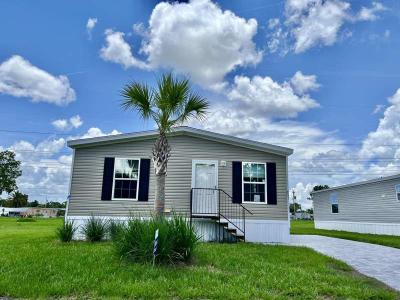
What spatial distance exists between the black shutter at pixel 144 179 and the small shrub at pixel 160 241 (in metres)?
5.17

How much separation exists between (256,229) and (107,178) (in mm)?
5839

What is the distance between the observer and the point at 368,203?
19469 millimetres

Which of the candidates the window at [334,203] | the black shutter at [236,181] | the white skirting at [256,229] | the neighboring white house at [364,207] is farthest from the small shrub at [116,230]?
the window at [334,203]

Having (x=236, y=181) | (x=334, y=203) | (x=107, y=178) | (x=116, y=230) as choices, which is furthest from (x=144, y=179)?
(x=334, y=203)

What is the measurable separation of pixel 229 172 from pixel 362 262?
5455mm

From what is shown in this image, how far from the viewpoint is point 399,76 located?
16016 millimetres

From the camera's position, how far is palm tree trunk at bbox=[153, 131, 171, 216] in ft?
29.2

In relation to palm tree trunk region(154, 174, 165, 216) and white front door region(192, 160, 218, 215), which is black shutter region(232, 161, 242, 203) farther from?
palm tree trunk region(154, 174, 165, 216)

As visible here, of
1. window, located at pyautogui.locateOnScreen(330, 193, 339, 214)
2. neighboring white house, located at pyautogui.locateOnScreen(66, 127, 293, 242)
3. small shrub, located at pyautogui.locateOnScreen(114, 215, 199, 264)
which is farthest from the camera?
window, located at pyautogui.locateOnScreen(330, 193, 339, 214)

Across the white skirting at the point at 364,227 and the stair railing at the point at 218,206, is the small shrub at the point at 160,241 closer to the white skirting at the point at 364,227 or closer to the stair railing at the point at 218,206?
the stair railing at the point at 218,206

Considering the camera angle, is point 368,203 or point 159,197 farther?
point 368,203

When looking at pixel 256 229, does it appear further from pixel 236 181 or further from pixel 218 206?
pixel 236 181

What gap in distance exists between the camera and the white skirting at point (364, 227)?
17562 millimetres

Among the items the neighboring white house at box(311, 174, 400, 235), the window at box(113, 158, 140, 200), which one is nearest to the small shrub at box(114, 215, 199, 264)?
the window at box(113, 158, 140, 200)
